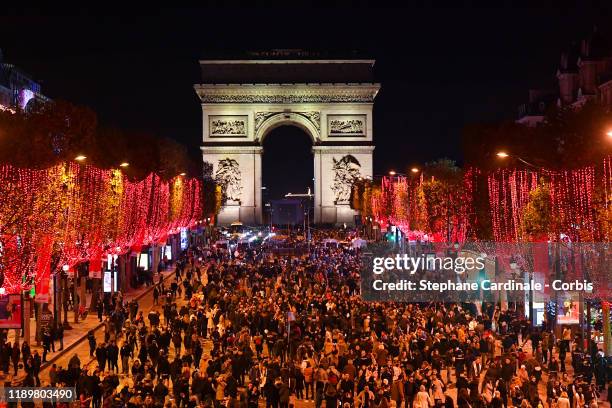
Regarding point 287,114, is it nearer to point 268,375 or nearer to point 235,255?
point 235,255

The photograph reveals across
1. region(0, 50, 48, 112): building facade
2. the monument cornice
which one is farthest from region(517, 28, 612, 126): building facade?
the monument cornice

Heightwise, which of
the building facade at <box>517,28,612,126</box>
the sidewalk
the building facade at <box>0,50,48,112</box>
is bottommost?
the sidewalk

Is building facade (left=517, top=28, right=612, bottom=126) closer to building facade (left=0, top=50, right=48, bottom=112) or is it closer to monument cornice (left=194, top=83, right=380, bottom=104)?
building facade (left=0, top=50, right=48, bottom=112)

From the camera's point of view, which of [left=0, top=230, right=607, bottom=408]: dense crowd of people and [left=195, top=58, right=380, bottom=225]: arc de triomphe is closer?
[left=0, top=230, right=607, bottom=408]: dense crowd of people

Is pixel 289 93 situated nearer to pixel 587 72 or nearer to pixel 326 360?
pixel 587 72

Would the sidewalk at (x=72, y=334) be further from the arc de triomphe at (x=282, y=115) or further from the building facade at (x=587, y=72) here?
the arc de triomphe at (x=282, y=115)

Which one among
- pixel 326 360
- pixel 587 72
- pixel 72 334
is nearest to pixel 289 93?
pixel 587 72

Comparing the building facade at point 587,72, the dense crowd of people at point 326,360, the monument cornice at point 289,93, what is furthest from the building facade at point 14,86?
the dense crowd of people at point 326,360
